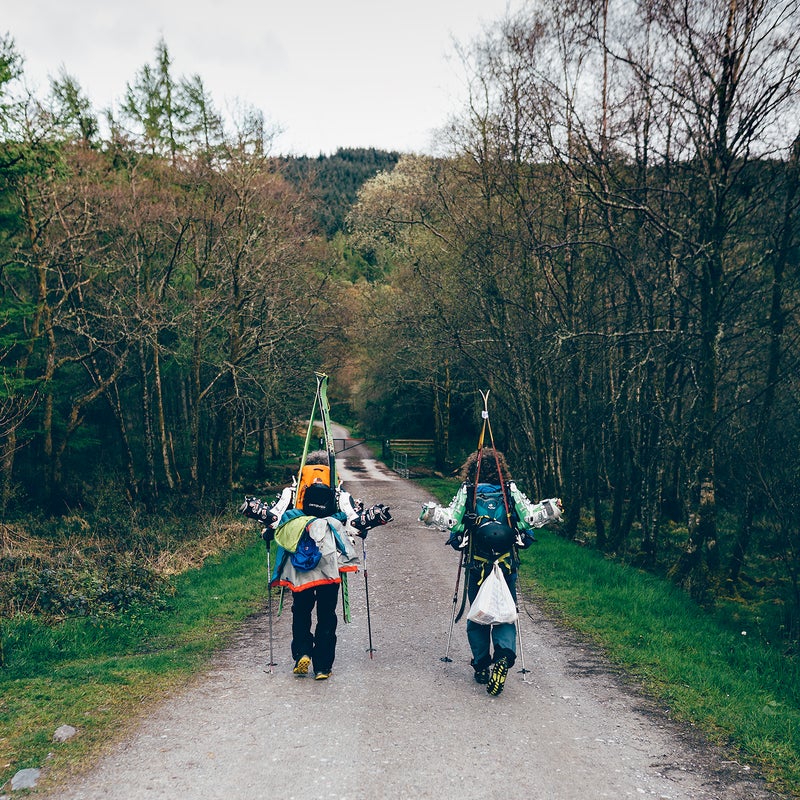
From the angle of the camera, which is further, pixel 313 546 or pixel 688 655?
pixel 688 655

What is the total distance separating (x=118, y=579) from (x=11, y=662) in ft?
13.8

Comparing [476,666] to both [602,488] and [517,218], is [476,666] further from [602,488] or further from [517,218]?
[602,488]

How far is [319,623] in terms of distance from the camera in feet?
21.3

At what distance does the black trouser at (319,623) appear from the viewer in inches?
251

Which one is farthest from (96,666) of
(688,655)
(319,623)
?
(688,655)

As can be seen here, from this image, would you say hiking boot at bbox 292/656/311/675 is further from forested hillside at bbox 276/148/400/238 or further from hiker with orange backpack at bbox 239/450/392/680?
forested hillside at bbox 276/148/400/238

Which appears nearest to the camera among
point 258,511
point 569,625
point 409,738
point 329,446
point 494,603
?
point 409,738

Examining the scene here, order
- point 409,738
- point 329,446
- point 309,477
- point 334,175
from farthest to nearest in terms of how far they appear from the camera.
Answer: point 334,175 → point 329,446 → point 309,477 → point 409,738

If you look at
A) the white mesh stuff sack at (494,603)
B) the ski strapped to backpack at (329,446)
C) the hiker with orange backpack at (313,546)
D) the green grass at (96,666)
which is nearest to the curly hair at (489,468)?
Result: the white mesh stuff sack at (494,603)

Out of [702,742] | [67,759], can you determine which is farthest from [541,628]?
[67,759]

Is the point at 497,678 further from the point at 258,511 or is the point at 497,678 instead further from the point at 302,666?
the point at 258,511

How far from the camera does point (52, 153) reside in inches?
678

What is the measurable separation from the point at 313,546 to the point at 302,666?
114 cm

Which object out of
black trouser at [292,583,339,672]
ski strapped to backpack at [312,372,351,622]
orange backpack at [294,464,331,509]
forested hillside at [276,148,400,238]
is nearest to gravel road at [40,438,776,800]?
black trouser at [292,583,339,672]
